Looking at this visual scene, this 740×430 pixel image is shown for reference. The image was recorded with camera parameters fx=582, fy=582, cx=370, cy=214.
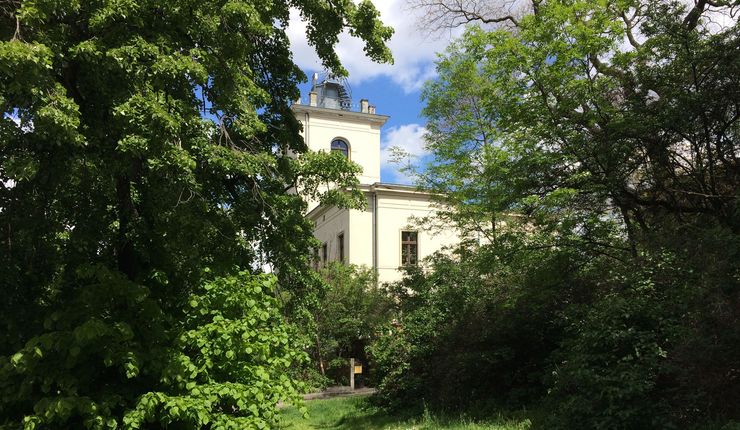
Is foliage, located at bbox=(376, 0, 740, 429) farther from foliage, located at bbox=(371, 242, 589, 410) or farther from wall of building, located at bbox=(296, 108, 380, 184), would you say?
wall of building, located at bbox=(296, 108, 380, 184)

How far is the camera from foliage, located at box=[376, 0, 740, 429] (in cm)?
767

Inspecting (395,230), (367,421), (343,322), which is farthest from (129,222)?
(395,230)

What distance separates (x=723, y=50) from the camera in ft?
27.7

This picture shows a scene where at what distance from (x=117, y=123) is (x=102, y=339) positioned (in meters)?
2.64

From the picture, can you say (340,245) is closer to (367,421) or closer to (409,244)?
(409,244)

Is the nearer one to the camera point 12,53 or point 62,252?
point 12,53

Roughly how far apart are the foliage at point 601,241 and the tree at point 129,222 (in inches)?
198

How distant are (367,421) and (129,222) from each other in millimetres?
8886

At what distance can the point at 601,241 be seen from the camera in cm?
1091

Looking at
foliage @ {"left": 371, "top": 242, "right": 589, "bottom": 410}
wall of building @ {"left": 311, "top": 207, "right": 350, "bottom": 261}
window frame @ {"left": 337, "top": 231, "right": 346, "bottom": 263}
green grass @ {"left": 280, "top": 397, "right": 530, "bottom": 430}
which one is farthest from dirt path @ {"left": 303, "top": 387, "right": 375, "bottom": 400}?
window frame @ {"left": 337, "top": 231, "right": 346, "bottom": 263}

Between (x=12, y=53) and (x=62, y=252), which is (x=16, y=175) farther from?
(x=62, y=252)

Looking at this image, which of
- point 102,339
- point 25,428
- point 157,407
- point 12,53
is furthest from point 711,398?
point 12,53

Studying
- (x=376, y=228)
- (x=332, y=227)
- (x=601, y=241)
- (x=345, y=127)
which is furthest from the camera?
(x=345, y=127)

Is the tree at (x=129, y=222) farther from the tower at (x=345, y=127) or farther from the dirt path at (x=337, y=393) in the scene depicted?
the tower at (x=345, y=127)
